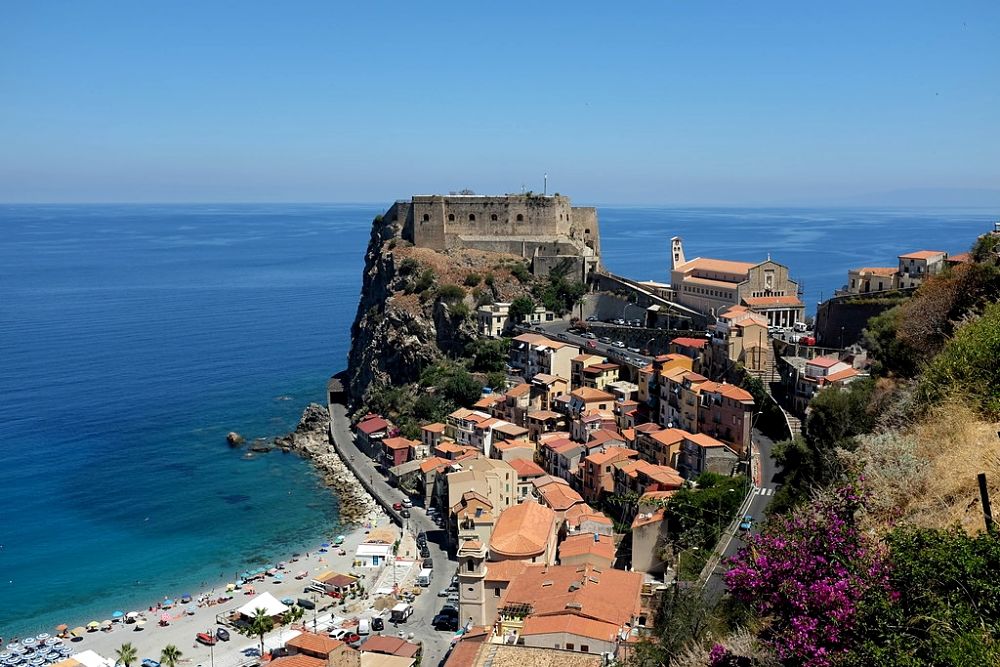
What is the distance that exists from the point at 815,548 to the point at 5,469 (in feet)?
125

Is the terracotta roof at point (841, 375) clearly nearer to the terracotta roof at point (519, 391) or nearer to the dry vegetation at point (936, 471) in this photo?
the terracotta roof at point (519, 391)

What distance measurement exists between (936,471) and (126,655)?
1943 cm

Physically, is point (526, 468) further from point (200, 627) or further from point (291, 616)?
point (200, 627)

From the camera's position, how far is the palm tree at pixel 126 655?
2000 cm

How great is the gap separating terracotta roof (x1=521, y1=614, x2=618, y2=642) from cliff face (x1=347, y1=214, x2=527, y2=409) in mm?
24036

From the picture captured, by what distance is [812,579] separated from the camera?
6.07 meters

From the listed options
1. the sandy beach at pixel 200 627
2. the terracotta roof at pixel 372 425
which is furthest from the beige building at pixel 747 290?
the sandy beach at pixel 200 627

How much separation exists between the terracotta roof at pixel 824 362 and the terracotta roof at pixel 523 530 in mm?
9323

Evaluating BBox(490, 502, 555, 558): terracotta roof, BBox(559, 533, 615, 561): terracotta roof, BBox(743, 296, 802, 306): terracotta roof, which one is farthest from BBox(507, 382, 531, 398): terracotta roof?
BBox(559, 533, 615, 561): terracotta roof

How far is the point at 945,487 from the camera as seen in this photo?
7.34 m

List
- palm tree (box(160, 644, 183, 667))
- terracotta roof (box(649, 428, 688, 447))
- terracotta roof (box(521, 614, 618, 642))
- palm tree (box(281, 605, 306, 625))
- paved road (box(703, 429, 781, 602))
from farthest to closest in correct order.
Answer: terracotta roof (box(649, 428, 688, 447)), palm tree (box(281, 605, 306, 625)), palm tree (box(160, 644, 183, 667)), paved road (box(703, 429, 781, 602)), terracotta roof (box(521, 614, 618, 642))

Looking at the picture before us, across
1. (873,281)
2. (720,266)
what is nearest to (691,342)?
(720,266)

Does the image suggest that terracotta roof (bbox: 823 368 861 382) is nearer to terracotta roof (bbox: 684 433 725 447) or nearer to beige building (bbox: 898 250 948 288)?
terracotta roof (bbox: 684 433 725 447)

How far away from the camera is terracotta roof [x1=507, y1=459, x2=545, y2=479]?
28.1m
